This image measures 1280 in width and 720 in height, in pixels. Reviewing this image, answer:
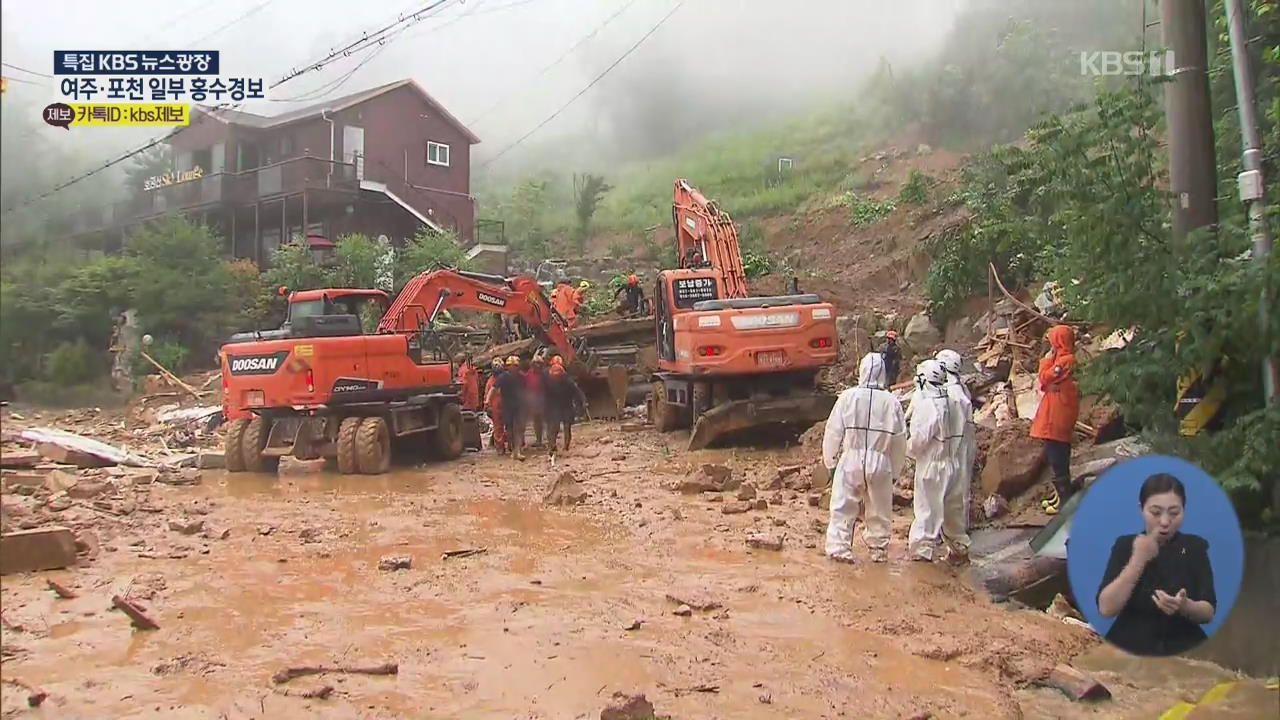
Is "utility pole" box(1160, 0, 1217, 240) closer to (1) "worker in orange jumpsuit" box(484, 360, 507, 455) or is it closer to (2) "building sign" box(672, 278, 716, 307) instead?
(2) "building sign" box(672, 278, 716, 307)

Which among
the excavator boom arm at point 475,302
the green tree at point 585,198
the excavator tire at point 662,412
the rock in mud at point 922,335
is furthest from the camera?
the green tree at point 585,198

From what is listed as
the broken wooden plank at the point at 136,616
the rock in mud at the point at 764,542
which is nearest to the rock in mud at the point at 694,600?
the rock in mud at the point at 764,542

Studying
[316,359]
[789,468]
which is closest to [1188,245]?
[789,468]

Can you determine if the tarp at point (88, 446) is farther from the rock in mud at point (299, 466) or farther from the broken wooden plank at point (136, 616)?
the rock in mud at point (299, 466)

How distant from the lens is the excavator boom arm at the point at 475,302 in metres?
13.8

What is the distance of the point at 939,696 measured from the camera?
4512mm

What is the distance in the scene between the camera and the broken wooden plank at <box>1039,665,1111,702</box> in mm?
4359

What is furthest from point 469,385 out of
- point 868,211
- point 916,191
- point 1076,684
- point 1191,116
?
point 868,211

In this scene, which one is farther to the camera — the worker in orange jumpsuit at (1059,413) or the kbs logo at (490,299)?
the kbs logo at (490,299)

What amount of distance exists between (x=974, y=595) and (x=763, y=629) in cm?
163

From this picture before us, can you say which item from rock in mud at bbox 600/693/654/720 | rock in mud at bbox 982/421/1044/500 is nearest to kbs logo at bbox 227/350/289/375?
rock in mud at bbox 982/421/1044/500

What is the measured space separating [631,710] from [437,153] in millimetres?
14736

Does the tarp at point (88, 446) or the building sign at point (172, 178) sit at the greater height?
the building sign at point (172, 178)

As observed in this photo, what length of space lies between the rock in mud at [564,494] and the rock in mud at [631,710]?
590 cm
